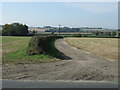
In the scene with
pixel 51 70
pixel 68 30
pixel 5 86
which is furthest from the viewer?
pixel 68 30

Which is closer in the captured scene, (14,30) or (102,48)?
(102,48)

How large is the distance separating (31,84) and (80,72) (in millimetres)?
3647

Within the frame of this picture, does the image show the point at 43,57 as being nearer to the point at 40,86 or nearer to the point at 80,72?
the point at 80,72

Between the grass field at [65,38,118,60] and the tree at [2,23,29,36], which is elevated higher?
the tree at [2,23,29,36]

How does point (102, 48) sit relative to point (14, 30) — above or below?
below

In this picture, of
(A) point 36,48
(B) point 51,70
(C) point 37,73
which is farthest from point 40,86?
(A) point 36,48

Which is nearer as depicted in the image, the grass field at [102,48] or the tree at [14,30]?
the grass field at [102,48]

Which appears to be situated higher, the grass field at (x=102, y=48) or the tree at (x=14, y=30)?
the tree at (x=14, y=30)

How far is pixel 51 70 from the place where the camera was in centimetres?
1230

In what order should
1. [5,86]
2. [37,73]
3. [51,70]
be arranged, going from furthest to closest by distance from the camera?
[51,70], [37,73], [5,86]

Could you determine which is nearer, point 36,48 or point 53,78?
point 53,78

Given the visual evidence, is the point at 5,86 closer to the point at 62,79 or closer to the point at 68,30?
the point at 62,79

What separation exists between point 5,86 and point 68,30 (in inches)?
7161

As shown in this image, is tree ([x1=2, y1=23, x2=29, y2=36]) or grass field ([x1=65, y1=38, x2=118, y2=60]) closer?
grass field ([x1=65, y1=38, x2=118, y2=60])
